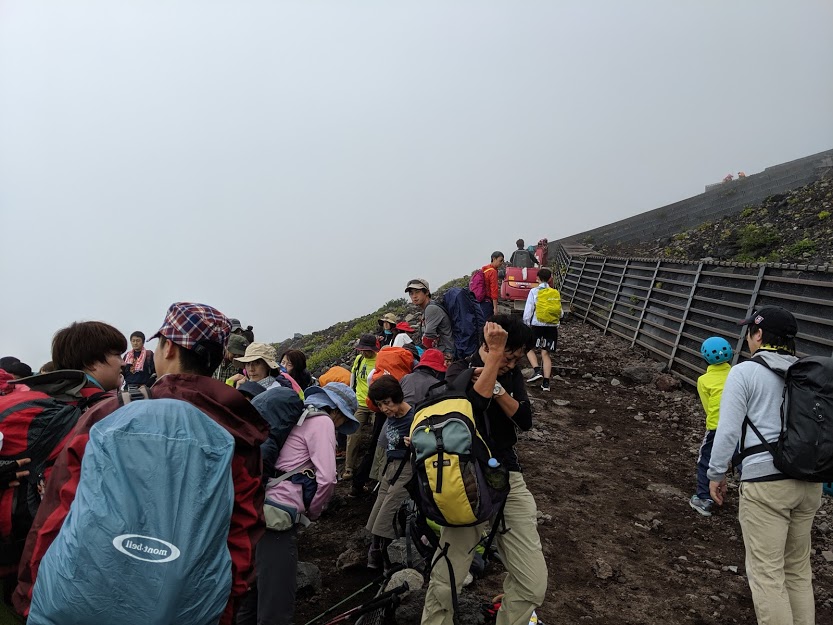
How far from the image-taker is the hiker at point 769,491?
303 centimetres

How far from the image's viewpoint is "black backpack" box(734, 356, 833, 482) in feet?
9.44

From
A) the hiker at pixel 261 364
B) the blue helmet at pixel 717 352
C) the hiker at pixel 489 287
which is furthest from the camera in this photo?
the hiker at pixel 489 287

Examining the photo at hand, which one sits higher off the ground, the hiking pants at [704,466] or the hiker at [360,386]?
the hiker at [360,386]

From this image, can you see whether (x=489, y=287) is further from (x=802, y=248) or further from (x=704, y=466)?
(x=802, y=248)

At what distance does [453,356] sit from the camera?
265 inches

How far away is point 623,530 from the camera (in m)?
5.04

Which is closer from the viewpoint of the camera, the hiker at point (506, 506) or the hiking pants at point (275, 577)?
the hiker at point (506, 506)

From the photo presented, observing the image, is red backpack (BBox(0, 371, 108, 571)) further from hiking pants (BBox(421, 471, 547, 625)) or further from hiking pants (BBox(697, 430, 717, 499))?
hiking pants (BBox(697, 430, 717, 499))

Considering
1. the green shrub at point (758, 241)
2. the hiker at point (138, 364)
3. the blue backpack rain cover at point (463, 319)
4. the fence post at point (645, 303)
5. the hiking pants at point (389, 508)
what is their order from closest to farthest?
the hiking pants at point (389, 508) → the blue backpack rain cover at point (463, 319) → the hiker at point (138, 364) → the fence post at point (645, 303) → the green shrub at point (758, 241)

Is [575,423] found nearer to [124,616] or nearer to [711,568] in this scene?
[711,568]

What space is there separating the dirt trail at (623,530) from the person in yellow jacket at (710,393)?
0.17 m

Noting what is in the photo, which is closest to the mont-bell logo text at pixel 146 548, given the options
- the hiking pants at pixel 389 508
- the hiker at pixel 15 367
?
the hiking pants at pixel 389 508

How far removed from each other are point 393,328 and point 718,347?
13.8 ft

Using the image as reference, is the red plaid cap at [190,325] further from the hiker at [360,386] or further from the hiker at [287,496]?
the hiker at [360,386]
